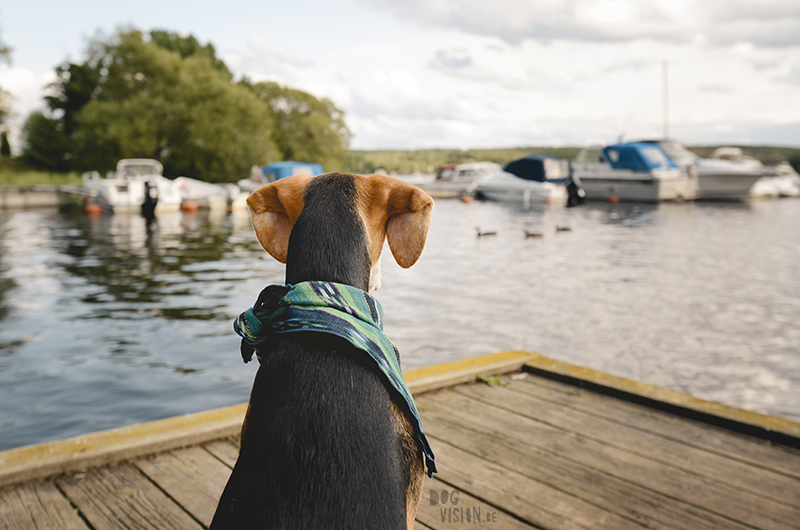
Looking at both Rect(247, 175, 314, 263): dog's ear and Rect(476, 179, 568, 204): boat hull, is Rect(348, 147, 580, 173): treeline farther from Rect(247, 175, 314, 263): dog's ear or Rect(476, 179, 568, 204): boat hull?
Rect(247, 175, 314, 263): dog's ear

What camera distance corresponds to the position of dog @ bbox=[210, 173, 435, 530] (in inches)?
54.0

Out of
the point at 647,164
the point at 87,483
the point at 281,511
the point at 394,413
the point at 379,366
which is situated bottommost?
the point at 87,483

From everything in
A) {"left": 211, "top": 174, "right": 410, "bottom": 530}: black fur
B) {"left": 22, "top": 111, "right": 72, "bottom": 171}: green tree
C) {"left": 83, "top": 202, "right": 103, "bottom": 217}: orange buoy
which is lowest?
{"left": 211, "top": 174, "right": 410, "bottom": 530}: black fur

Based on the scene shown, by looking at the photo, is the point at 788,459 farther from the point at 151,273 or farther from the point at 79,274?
the point at 79,274

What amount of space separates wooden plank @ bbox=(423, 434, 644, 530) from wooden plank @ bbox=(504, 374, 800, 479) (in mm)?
962

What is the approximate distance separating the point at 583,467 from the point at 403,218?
66.7 inches

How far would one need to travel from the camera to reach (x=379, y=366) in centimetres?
153

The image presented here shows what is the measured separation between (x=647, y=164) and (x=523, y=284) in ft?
81.5

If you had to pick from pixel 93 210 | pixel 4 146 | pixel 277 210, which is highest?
pixel 4 146

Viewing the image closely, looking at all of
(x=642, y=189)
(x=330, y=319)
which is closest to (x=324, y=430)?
(x=330, y=319)

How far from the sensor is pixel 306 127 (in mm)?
Answer: 54531

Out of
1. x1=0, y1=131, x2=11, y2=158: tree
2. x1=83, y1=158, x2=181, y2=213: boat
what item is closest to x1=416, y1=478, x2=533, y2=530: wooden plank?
x1=83, y1=158, x2=181, y2=213: boat

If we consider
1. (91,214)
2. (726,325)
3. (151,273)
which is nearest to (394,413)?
(726,325)

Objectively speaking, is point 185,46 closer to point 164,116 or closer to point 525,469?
point 164,116
